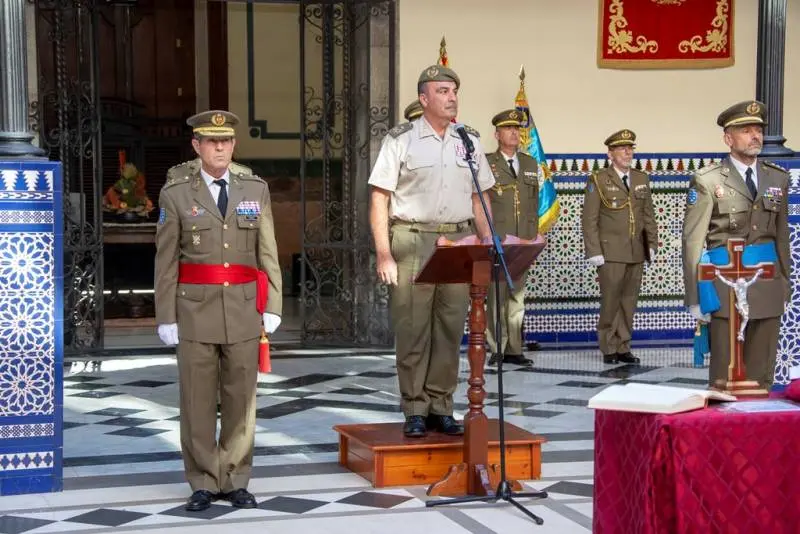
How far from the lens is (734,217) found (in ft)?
19.1

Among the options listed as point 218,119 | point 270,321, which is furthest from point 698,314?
point 218,119

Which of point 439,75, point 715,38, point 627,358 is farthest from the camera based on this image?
point 715,38

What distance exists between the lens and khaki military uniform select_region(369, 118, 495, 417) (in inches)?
220

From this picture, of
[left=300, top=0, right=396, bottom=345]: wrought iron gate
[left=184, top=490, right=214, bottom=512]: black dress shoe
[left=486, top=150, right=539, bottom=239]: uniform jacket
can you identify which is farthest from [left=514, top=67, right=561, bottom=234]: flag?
[left=184, top=490, right=214, bottom=512]: black dress shoe

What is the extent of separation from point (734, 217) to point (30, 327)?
3.19m

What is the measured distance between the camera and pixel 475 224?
583 centimetres

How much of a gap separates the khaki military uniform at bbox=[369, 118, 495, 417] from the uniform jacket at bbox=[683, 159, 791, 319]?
1044mm

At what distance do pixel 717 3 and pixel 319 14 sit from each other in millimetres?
3314

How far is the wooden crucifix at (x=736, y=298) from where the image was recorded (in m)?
4.12

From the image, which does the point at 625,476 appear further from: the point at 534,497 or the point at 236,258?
the point at 236,258

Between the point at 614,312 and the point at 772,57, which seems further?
the point at 614,312

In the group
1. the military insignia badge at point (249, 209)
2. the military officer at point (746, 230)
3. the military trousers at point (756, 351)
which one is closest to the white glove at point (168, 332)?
the military insignia badge at point (249, 209)

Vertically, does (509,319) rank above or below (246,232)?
below

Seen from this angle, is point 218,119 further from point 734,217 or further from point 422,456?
point 734,217
